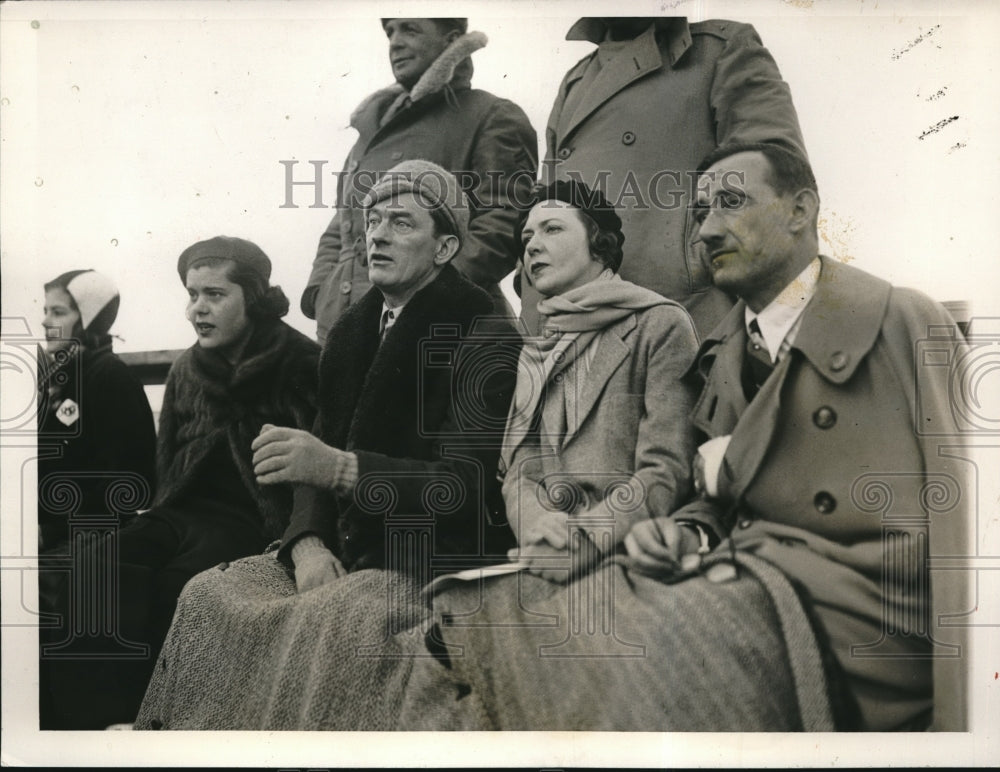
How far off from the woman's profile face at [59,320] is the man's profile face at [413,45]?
144cm

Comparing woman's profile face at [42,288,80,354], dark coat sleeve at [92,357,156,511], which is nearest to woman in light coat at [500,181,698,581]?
dark coat sleeve at [92,357,156,511]

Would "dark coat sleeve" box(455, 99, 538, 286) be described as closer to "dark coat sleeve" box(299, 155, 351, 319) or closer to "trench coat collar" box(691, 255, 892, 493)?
"dark coat sleeve" box(299, 155, 351, 319)

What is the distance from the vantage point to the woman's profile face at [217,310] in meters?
3.60

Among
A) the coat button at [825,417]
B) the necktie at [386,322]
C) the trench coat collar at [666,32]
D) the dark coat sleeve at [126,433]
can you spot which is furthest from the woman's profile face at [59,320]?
the coat button at [825,417]

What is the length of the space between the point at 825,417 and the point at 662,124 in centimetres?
114

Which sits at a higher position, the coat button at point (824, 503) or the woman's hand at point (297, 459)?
the woman's hand at point (297, 459)

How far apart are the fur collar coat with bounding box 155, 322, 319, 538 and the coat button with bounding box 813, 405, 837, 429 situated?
5.60 feet

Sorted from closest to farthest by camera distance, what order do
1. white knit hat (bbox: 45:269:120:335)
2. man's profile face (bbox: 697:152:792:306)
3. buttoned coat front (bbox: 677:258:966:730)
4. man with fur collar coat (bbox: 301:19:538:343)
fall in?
buttoned coat front (bbox: 677:258:966:730), man's profile face (bbox: 697:152:792:306), man with fur collar coat (bbox: 301:19:538:343), white knit hat (bbox: 45:269:120:335)

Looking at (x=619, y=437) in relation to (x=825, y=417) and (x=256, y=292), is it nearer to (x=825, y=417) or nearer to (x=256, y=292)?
(x=825, y=417)

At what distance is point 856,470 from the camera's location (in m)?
3.33

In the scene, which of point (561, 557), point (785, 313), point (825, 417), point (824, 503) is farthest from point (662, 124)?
point (561, 557)

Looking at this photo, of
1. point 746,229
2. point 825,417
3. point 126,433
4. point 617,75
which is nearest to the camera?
point 825,417

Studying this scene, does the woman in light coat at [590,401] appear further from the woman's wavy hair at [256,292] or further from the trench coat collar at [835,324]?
the woman's wavy hair at [256,292]

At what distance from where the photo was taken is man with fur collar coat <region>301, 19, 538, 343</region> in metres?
3.51
